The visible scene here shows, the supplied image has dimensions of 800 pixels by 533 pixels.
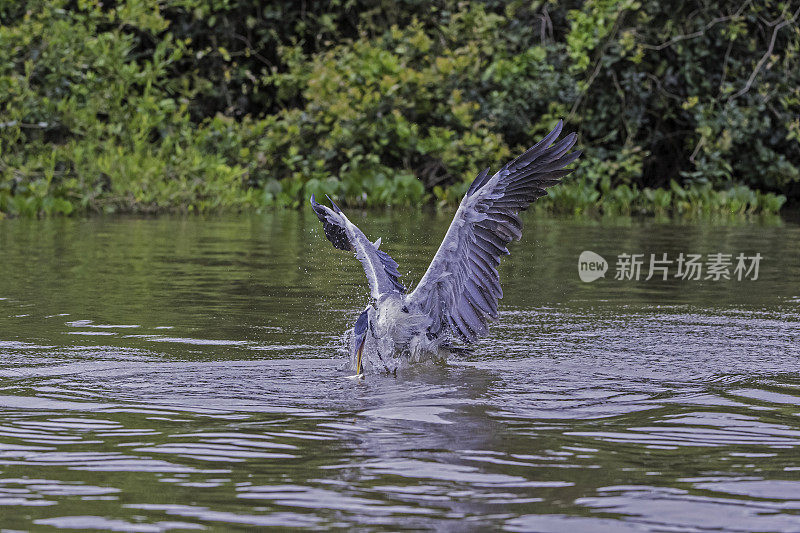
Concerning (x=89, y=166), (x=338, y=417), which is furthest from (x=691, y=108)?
(x=338, y=417)

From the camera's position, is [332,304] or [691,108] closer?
[332,304]

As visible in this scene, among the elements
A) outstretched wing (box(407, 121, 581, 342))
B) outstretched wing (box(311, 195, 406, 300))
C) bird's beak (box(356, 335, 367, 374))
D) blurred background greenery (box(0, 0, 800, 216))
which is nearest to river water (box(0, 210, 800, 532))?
bird's beak (box(356, 335, 367, 374))

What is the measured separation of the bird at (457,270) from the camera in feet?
20.5

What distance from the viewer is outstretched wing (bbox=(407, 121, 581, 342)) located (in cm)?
633

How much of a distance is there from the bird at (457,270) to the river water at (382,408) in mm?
200

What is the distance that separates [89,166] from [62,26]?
2.62m

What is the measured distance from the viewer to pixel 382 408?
204 inches

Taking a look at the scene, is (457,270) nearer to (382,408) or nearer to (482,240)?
(482,240)

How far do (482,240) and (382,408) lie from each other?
1592 millimetres

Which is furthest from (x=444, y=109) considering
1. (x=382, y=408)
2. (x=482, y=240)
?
(x=382, y=408)

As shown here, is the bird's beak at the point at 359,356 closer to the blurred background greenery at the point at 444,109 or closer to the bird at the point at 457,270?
the bird at the point at 457,270

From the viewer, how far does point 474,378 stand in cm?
592

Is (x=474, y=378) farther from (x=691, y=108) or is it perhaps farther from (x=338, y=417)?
(x=691, y=108)

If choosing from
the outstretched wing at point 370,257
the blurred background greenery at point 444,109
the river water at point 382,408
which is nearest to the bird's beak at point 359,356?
the river water at point 382,408
